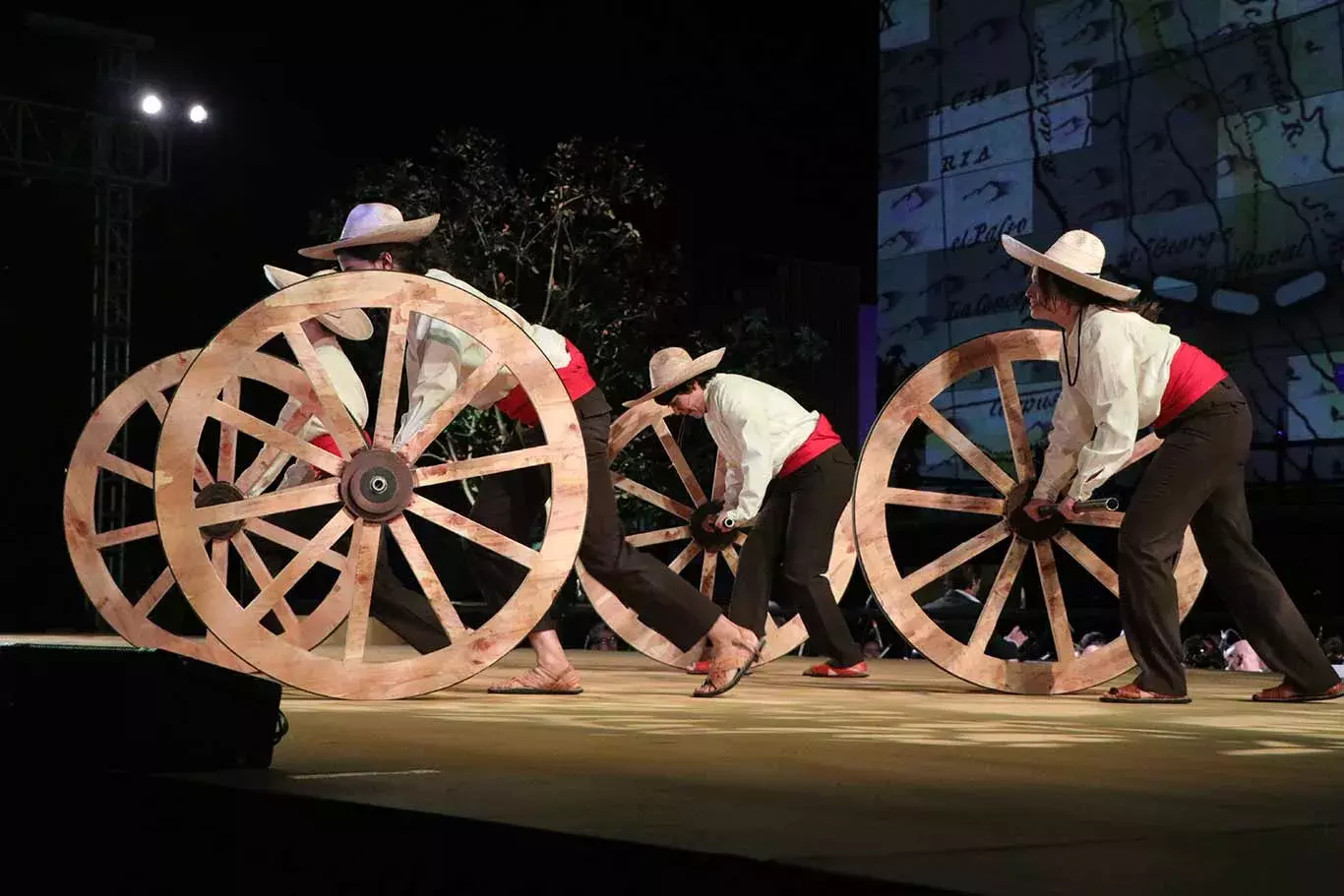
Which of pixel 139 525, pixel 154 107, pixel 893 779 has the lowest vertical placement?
pixel 893 779

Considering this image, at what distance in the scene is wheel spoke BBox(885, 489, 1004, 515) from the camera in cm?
589

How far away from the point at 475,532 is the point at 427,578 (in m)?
0.18

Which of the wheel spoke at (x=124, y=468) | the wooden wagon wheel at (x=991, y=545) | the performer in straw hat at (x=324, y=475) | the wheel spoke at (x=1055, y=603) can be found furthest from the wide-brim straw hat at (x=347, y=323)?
the wheel spoke at (x=1055, y=603)

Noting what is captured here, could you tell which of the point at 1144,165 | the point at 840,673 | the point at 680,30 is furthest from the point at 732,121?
the point at 840,673

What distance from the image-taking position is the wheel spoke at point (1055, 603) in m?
5.79

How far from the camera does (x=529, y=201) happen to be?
14078 mm

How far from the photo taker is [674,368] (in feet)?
21.6

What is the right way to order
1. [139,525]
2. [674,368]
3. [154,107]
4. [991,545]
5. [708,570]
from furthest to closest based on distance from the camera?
[154,107], [708,570], [139,525], [674,368], [991,545]

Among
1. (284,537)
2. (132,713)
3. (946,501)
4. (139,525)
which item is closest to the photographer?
(132,713)

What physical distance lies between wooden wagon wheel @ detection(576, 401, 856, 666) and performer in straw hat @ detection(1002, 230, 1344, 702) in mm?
1738

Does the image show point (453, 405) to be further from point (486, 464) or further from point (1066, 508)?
point (1066, 508)

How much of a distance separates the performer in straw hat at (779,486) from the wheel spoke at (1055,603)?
3.46ft

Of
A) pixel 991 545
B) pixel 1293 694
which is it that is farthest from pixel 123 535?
pixel 1293 694

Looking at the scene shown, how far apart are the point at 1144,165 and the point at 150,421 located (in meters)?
11.0
